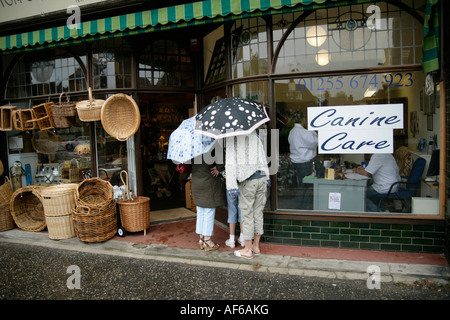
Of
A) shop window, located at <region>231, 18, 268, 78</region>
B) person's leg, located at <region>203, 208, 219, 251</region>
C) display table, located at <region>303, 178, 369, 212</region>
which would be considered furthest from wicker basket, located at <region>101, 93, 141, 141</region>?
display table, located at <region>303, 178, 369, 212</region>

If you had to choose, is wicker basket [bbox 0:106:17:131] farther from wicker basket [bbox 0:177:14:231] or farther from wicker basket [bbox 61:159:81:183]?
wicker basket [bbox 61:159:81:183]

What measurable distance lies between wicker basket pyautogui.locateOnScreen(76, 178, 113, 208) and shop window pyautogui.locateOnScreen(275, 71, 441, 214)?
2979 mm

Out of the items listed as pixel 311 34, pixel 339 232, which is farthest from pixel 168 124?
pixel 339 232

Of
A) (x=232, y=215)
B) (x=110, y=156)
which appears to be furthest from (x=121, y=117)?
(x=232, y=215)

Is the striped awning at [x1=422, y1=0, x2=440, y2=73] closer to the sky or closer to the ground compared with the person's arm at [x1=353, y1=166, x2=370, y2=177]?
closer to the sky

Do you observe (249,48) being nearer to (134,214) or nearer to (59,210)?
(134,214)

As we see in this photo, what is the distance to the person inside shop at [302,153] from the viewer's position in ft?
17.5

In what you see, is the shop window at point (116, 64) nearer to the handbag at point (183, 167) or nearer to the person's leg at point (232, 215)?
the handbag at point (183, 167)

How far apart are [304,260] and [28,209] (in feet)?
18.1

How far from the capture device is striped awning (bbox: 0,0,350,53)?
4.71 metres

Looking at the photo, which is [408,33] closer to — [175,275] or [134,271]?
[175,275]

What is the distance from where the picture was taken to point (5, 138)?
7562 millimetres

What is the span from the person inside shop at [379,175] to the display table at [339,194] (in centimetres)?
10

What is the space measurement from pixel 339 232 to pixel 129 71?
4751 millimetres
